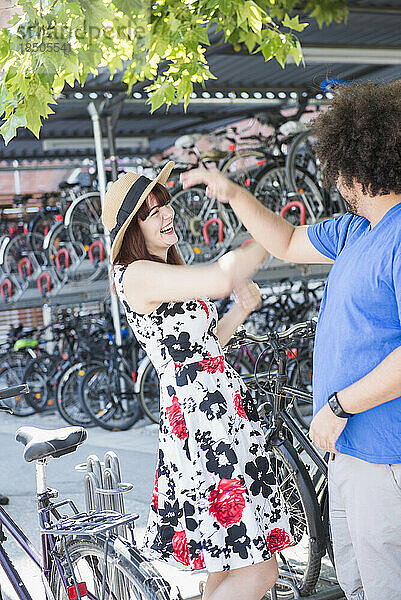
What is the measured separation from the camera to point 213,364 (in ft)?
8.77

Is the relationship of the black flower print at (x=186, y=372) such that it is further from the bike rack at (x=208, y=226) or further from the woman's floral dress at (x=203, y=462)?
the bike rack at (x=208, y=226)

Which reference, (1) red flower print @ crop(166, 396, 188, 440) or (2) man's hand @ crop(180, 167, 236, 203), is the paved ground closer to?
(1) red flower print @ crop(166, 396, 188, 440)

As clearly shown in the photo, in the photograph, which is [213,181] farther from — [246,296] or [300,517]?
[300,517]

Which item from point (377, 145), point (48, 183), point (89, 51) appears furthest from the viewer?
point (48, 183)

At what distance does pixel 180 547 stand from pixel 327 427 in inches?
26.9

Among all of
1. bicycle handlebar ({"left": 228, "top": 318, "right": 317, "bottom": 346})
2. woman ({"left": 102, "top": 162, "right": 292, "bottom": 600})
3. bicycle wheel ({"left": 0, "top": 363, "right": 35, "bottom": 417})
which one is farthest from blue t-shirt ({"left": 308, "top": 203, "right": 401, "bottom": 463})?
bicycle wheel ({"left": 0, "top": 363, "right": 35, "bottom": 417})

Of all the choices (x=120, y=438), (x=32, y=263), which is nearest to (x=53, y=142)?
(x=32, y=263)

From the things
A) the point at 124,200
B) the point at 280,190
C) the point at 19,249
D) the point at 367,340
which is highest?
the point at 280,190

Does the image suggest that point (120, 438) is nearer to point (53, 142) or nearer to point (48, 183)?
point (53, 142)

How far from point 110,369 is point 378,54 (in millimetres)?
4303

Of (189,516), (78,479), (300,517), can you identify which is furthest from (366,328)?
(78,479)

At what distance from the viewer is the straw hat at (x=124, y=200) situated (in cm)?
267

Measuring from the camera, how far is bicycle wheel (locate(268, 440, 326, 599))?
335 cm

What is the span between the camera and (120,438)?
8.20m
